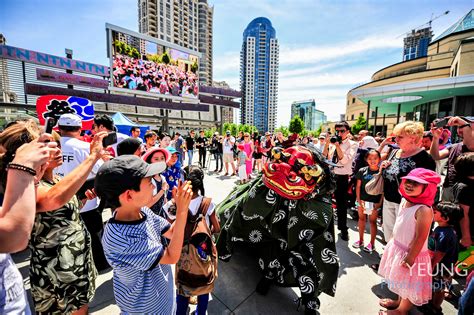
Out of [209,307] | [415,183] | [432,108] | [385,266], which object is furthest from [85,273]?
[432,108]

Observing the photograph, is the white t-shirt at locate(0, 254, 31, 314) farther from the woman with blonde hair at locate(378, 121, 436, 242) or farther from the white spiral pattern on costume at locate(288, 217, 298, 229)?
the woman with blonde hair at locate(378, 121, 436, 242)

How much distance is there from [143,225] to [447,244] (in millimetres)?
2755

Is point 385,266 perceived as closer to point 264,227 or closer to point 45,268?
point 264,227

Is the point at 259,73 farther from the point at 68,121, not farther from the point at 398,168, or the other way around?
the point at 68,121

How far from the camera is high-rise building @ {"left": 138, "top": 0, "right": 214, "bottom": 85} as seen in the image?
5053 centimetres

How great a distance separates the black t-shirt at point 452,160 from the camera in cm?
271

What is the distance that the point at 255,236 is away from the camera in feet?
7.21

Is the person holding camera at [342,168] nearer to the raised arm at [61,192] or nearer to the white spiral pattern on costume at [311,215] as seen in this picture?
the white spiral pattern on costume at [311,215]

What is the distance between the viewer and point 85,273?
156 cm

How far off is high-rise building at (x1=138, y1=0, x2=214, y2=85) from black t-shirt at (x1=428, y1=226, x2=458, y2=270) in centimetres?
6093

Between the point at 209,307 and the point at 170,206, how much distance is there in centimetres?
106

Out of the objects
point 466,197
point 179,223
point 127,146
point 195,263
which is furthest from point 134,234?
point 466,197

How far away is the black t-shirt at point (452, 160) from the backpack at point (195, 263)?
312cm

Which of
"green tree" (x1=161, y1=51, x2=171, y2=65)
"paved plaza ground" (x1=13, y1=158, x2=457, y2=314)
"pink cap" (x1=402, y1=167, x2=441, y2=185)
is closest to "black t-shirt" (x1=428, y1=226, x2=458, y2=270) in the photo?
"paved plaza ground" (x1=13, y1=158, x2=457, y2=314)
